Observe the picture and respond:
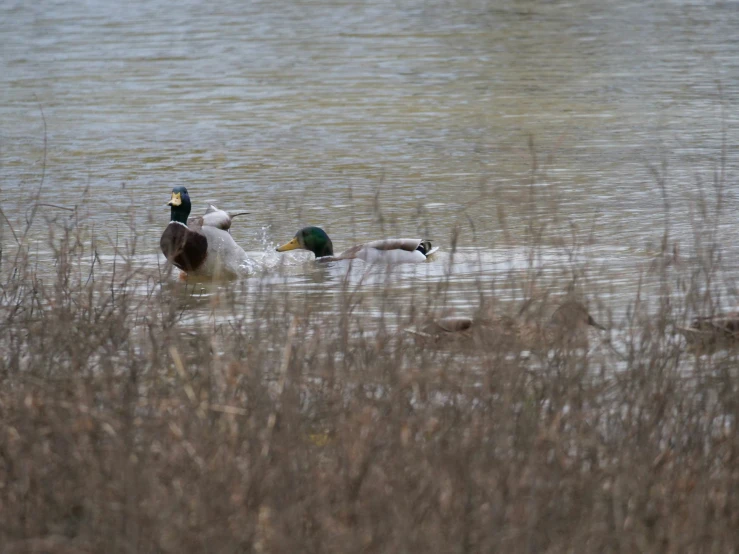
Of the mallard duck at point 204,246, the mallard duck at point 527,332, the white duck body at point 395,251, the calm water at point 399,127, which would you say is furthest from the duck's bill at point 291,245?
the mallard duck at point 527,332

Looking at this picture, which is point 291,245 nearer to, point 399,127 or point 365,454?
point 365,454

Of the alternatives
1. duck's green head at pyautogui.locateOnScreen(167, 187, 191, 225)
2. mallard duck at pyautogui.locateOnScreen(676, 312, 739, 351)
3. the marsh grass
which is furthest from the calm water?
the marsh grass

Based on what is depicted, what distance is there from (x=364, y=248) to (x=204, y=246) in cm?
116

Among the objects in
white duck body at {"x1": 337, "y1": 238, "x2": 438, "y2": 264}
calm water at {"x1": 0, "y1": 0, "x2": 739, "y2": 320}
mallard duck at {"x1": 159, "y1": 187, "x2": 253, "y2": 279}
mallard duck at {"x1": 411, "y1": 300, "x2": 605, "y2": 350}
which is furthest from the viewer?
calm water at {"x1": 0, "y1": 0, "x2": 739, "y2": 320}

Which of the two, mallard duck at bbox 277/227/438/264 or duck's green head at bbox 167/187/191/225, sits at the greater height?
duck's green head at bbox 167/187/191/225

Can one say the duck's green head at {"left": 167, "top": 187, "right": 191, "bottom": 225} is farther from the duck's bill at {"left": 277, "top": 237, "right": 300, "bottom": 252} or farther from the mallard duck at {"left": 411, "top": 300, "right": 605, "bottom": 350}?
the mallard duck at {"left": 411, "top": 300, "right": 605, "bottom": 350}

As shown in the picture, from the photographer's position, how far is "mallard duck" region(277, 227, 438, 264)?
28.2 ft

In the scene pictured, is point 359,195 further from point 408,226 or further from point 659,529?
point 659,529

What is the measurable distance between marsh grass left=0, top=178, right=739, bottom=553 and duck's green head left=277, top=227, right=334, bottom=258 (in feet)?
14.2

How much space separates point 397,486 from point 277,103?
1392 cm

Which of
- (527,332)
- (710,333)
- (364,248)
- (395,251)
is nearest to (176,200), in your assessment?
(364,248)

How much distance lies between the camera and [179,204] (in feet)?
31.4

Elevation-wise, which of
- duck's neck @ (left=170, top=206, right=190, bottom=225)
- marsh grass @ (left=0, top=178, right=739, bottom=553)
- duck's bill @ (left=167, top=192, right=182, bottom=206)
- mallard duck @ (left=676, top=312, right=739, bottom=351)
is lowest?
marsh grass @ (left=0, top=178, right=739, bottom=553)

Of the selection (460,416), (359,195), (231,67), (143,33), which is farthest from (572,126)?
(143,33)
